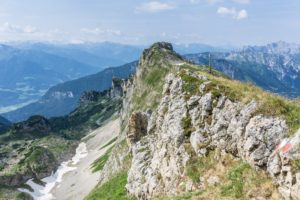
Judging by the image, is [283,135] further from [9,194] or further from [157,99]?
[9,194]

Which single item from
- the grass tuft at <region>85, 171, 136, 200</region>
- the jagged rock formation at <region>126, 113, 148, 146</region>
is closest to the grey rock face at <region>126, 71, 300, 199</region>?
the grass tuft at <region>85, 171, 136, 200</region>

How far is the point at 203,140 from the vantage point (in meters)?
44.0

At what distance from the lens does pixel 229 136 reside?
135 ft

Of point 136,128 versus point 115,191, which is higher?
point 136,128

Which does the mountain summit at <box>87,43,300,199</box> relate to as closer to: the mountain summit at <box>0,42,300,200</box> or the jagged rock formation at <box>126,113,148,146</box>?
the mountain summit at <box>0,42,300,200</box>

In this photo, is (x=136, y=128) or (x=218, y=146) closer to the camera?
(x=218, y=146)

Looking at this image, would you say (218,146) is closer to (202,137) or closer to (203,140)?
(203,140)

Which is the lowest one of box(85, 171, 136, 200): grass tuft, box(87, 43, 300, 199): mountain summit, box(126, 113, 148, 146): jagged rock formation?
box(85, 171, 136, 200): grass tuft

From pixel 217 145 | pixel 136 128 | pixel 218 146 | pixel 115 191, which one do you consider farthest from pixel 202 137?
pixel 136 128

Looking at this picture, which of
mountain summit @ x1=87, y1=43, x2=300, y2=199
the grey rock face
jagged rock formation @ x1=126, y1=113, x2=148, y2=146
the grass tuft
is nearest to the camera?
mountain summit @ x1=87, y1=43, x2=300, y2=199

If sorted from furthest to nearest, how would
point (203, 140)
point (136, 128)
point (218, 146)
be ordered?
point (136, 128) < point (203, 140) < point (218, 146)

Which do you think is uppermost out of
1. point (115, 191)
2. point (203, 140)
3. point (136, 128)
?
point (203, 140)

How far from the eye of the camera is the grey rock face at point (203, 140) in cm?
3503

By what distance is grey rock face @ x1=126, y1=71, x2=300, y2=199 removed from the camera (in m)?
35.0
